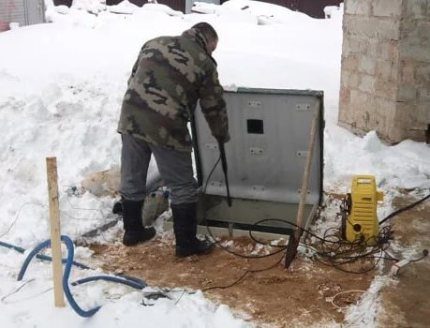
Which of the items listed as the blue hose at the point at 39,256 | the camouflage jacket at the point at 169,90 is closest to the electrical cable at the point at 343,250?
the camouflage jacket at the point at 169,90

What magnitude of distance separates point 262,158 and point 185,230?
1066mm

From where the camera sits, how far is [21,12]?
13203mm

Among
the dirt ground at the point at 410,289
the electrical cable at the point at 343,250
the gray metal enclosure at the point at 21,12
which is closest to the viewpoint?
the dirt ground at the point at 410,289

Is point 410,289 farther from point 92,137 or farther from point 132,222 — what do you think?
point 92,137

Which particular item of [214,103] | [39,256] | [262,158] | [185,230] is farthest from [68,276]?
[262,158]

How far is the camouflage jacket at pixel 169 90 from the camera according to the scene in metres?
4.55

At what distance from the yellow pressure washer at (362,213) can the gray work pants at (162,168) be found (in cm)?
121

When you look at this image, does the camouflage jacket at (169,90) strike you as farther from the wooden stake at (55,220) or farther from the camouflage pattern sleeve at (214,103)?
the wooden stake at (55,220)

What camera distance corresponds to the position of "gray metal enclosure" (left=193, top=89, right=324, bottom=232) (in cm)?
509

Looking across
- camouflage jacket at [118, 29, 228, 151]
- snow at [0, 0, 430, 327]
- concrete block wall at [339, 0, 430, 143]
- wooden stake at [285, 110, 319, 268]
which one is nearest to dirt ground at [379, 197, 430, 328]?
snow at [0, 0, 430, 327]

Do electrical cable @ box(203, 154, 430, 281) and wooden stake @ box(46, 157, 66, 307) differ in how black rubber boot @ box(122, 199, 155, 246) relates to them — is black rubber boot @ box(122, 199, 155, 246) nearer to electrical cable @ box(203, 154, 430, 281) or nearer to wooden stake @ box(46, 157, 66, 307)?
electrical cable @ box(203, 154, 430, 281)

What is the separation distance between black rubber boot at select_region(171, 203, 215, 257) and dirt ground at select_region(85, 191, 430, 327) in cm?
7

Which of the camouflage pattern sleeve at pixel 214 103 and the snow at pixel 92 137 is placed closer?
the snow at pixel 92 137

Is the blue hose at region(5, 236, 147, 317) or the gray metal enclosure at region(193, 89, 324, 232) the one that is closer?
the blue hose at region(5, 236, 147, 317)
